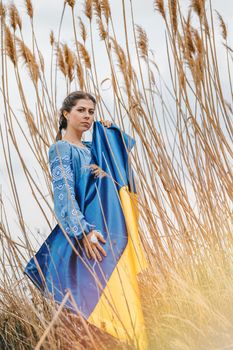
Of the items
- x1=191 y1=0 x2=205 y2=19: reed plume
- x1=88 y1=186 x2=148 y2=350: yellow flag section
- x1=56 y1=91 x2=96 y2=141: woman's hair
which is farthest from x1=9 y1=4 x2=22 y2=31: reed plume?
x1=88 y1=186 x2=148 y2=350: yellow flag section

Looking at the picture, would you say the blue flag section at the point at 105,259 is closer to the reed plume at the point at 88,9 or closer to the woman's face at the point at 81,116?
the woman's face at the point at 81,116

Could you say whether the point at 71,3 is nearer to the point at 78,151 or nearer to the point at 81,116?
the point at 81,116

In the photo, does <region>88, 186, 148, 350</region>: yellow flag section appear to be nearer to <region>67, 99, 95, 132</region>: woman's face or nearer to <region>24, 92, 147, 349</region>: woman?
<region>24, 92, 147, 349</region>: woman

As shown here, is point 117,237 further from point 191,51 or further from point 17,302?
point 191,51

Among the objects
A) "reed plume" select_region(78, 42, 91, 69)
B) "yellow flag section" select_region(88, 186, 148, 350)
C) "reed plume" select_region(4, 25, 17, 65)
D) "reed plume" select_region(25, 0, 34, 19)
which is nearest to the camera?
"yellow flag section" select_region(88, 186, 148, 350)

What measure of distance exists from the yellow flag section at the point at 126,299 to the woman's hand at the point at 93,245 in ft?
0.27

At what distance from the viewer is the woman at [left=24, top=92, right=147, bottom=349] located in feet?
7.36

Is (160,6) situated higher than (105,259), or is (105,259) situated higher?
(160,6)

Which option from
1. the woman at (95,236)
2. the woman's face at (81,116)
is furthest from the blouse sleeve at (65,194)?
the woman's face at (81,116)

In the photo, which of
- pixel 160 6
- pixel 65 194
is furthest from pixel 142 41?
pixel 65 194

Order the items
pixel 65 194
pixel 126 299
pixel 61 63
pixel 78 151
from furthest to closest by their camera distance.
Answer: pixel 61 63 → pixel 78 151 → pixel 65 194 → pixel 126 299

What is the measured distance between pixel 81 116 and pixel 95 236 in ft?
1.73

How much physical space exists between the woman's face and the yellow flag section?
364 millimetres

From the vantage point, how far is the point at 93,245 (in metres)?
2.26
